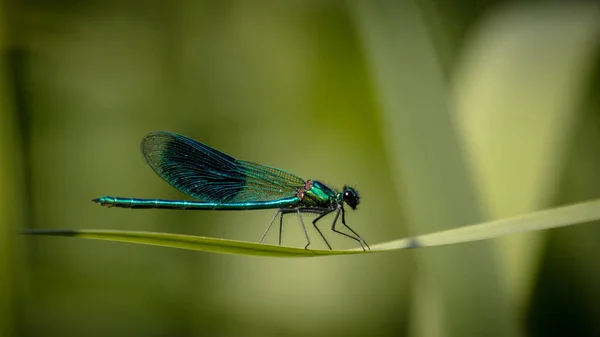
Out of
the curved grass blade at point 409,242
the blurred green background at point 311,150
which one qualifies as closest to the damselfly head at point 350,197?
the blurred green background at point 311,150

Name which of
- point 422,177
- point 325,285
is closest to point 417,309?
point 325,285

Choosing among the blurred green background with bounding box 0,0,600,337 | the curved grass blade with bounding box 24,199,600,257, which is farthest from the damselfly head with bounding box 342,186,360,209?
the curved grass blade with bounding box 24,199,600,257

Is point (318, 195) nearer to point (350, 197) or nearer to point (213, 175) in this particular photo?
point (350, 197)

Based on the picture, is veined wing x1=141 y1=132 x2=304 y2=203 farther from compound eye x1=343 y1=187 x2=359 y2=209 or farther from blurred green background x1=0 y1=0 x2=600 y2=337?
blurred green background x1=0 y1=0 x2=600 y2=337

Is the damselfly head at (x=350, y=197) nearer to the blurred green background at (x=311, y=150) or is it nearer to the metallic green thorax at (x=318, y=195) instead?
the metallic green thorax at (x=318, y=195)

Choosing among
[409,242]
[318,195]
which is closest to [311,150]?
[318,195]
